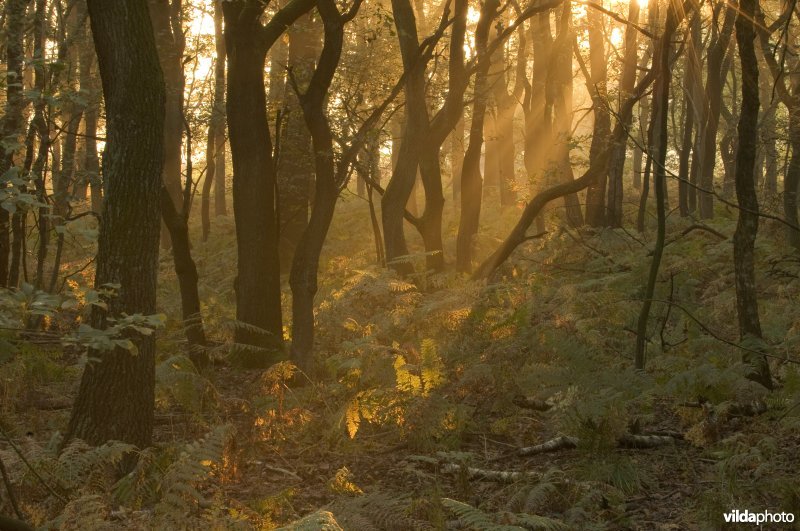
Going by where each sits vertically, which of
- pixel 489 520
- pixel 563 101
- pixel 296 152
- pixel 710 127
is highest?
pixel 563 101

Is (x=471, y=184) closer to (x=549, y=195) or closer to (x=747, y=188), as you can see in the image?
(x=549, y=195)

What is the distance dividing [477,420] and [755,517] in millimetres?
3026

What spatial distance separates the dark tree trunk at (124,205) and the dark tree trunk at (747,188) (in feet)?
16.1

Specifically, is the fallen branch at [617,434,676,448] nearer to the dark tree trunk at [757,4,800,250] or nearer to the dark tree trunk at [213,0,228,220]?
the dark tree trunk at [757,4,800,250]

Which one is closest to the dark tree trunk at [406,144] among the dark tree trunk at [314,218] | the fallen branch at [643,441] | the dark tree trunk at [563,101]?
the dark tree trunk at [563,101]

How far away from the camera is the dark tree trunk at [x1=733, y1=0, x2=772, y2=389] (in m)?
6.14

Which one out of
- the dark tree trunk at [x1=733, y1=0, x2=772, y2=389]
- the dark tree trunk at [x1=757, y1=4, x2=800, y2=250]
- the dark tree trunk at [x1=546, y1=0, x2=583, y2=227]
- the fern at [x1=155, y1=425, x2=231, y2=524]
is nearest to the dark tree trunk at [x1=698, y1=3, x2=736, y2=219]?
the dark tree trunk at [x1=546, y1=0, x2=583, y2=227]

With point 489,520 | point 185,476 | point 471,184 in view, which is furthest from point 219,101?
point 489,520

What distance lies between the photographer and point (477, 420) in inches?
278

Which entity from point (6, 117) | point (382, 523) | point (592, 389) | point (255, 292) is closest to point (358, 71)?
point (255, 292)

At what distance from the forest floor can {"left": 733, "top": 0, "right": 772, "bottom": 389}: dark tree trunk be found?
0.88 feet

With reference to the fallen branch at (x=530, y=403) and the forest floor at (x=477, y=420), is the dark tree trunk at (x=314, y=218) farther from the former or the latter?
the fallen branch at (x=530, y=403)

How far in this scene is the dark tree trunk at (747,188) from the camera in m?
6.14

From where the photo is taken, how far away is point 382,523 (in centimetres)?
475
